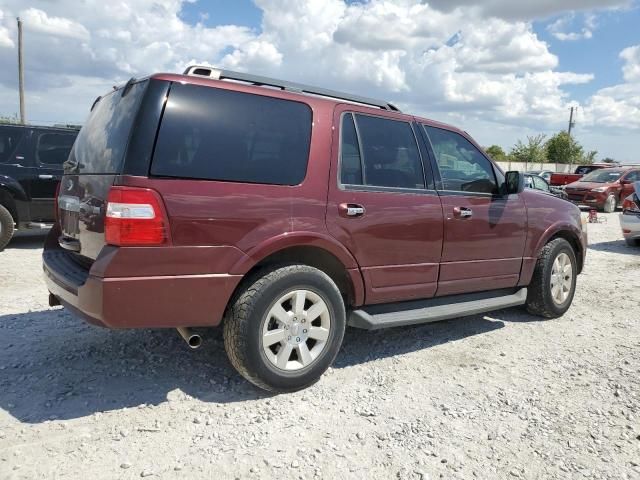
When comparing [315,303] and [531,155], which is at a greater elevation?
[531,155]

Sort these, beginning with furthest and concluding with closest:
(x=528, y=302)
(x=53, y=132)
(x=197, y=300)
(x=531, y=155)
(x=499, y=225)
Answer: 1. (x=531, y=155)
2. (x=53, y=132)
3. (x=528, y=302)
4. (x=499, y=225)
5. (x=197, y=300)

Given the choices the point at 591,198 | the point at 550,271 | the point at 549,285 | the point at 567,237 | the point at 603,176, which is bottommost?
the point at 549,285

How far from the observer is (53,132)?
8.32 m

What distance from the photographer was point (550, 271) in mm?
5055

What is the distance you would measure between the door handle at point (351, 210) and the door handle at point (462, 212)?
99 cm

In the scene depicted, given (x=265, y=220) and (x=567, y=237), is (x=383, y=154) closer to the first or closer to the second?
(x=265, y=220)

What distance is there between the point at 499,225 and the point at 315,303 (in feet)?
6.60

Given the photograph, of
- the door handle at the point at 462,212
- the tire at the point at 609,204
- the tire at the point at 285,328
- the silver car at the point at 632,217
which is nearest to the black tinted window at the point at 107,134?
the tire at the point at 285,328

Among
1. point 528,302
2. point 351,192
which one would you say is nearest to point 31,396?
point 351,192

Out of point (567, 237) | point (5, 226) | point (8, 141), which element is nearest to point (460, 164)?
point (567, 237)

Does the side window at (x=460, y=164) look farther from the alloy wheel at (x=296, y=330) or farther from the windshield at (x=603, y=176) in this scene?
the windshield at (x=603, y=176)

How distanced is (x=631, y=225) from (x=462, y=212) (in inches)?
291

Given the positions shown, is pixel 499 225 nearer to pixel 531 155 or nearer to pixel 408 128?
pixel 408 128

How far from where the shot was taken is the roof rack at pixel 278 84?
3246 millimetres
